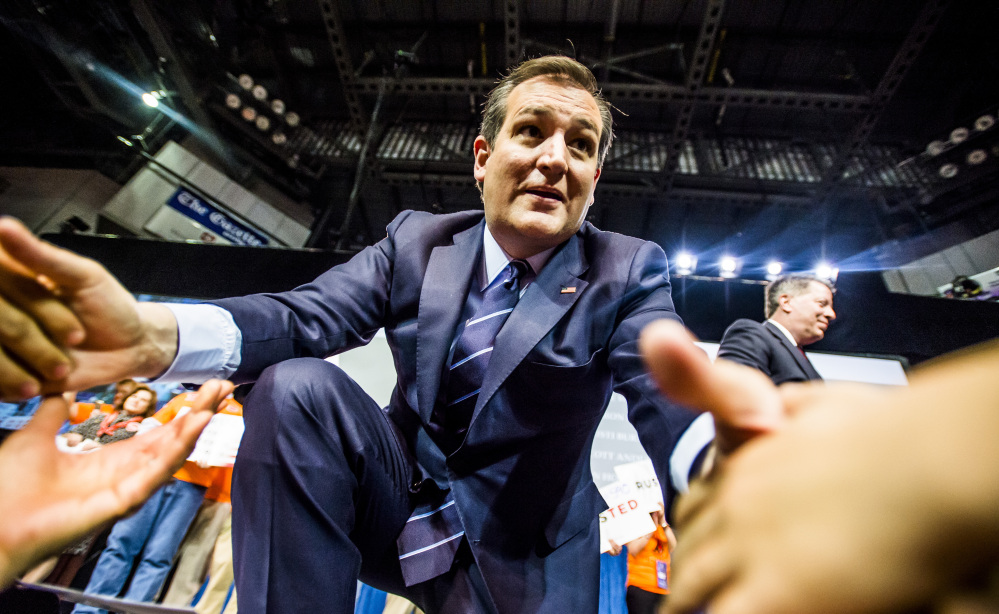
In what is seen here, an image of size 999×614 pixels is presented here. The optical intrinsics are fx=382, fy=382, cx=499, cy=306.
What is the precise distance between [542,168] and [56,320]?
2.85 ft

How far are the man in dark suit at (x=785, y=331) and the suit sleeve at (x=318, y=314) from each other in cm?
166

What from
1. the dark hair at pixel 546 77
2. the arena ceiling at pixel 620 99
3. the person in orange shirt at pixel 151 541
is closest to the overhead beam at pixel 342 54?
the arena ceiling at pixel 620 99

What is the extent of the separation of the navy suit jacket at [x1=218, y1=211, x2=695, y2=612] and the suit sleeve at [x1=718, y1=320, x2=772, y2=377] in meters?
1.25

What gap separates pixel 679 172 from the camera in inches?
136

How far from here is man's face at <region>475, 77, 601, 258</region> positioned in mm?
931

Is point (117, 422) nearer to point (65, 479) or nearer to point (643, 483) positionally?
point (65, 479)

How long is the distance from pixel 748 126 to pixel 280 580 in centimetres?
475

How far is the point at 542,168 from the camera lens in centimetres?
94

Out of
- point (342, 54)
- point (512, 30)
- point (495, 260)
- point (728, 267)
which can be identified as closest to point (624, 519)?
point (495, 260)

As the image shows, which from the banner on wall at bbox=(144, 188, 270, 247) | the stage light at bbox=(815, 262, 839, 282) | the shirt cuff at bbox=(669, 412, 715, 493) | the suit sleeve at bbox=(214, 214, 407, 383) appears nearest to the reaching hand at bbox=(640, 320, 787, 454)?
the shirt cuff at bbox=(669, 412, 715, 493)

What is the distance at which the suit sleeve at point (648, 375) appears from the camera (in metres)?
0.49

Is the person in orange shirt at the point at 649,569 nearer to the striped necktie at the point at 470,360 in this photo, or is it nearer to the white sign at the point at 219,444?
the striped necktie at the point at 470,360

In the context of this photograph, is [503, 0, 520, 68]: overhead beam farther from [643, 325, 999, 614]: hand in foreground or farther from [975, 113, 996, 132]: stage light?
[975, 113, 996, 132]: stage light

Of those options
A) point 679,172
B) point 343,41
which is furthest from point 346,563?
point 679,172
